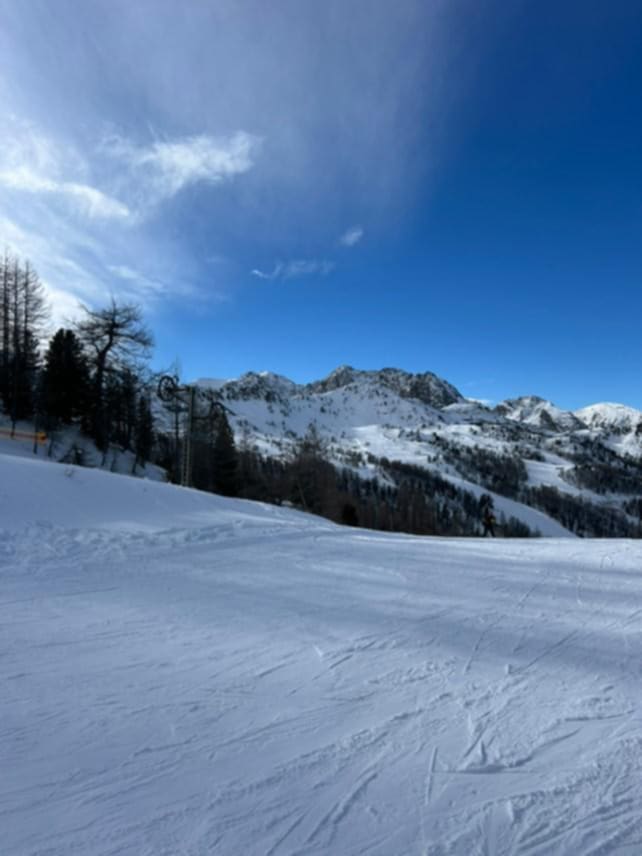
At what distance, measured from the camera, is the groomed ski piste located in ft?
6.93

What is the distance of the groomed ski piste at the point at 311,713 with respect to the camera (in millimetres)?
2113

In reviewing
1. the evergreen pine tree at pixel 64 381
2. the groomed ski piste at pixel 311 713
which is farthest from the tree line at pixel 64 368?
the groomed ski piste at pixel 311 713

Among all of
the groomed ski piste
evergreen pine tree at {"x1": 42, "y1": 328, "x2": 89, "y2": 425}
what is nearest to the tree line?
evergreen pine tree at {"x1": 42, "y1": 328, "x2": 89, "y2": 425}

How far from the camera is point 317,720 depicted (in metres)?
2.95

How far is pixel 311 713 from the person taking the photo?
3.03 metres

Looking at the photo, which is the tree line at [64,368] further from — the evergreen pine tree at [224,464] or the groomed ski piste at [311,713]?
the groomed ski piste at [311,713]

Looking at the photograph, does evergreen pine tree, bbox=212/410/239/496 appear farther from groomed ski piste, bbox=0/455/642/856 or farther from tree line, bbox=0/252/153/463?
groomed ski piste, bbox=0/455/642/856

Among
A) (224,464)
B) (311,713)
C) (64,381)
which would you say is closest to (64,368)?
(64,381)

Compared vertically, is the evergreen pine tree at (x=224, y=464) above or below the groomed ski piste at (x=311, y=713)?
above

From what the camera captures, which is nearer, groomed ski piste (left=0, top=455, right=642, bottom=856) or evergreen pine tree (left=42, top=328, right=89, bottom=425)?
groomed ski piste (left=0, top=455, right=642, bottom=856)

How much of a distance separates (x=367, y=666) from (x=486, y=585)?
3524 millimetres

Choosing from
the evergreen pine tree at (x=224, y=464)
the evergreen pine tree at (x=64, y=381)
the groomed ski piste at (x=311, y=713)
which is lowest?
the groomed ski piste at (x=311, y=713)

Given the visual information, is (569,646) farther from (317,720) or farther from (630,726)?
(317,720)

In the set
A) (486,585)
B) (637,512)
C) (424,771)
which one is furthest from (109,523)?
(637,512)
